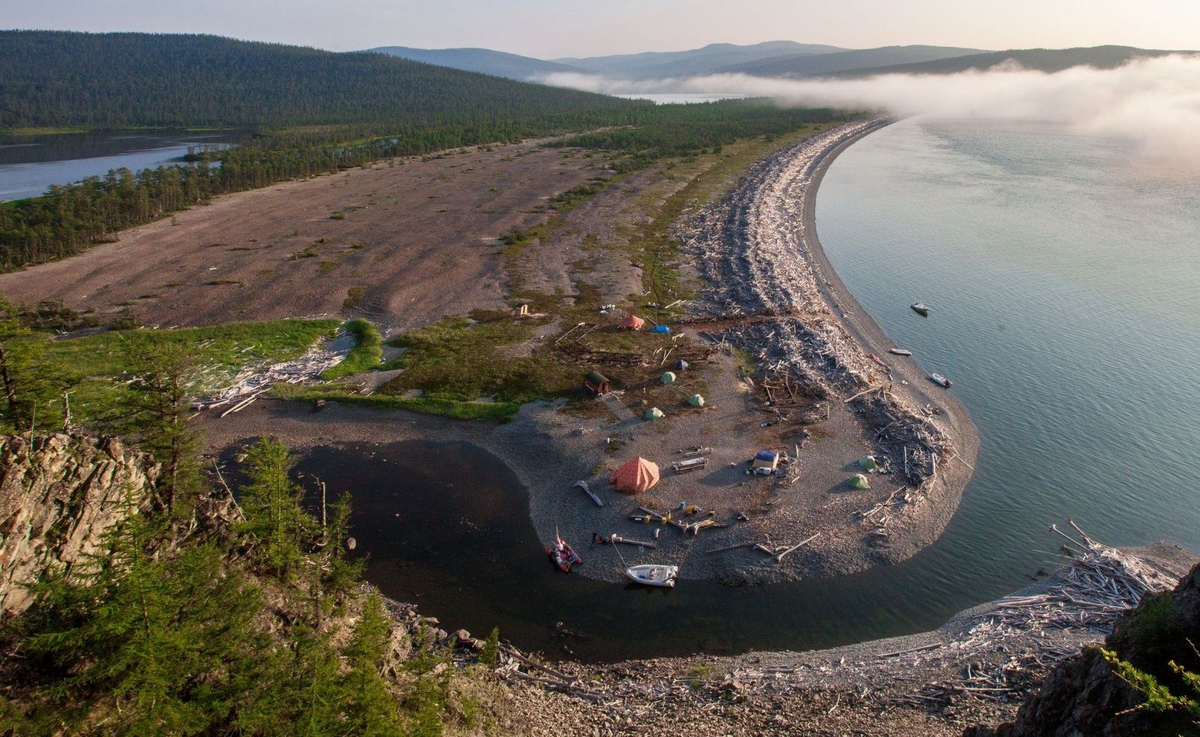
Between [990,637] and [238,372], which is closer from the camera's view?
[990,637]

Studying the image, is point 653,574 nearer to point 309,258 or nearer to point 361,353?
point 361,353

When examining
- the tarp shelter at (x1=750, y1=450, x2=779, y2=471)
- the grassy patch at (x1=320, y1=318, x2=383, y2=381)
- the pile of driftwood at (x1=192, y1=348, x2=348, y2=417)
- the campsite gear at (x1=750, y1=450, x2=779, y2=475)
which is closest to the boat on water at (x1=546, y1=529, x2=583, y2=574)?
the campsite gear at (x1=750, y1=450, x2=779, y2=475)

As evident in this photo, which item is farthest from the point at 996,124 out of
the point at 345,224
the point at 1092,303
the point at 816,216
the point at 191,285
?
the point at 191,285

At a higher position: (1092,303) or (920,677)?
(1092,303)

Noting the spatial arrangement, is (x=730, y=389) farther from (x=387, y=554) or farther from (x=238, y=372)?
(x=238, y=372)

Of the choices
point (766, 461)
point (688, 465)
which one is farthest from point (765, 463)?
point (688, 465)
